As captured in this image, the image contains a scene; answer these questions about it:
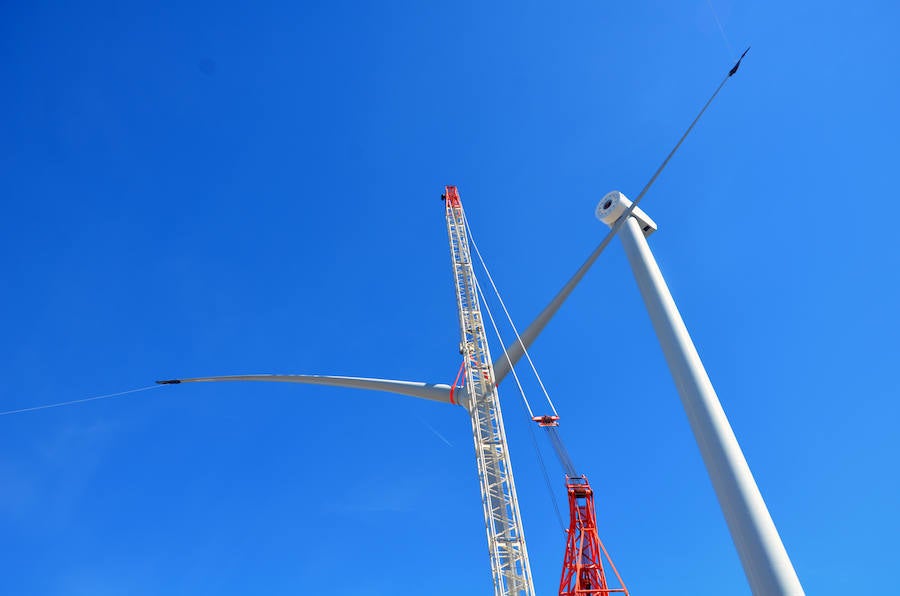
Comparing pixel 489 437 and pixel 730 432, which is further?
pixel 489 437

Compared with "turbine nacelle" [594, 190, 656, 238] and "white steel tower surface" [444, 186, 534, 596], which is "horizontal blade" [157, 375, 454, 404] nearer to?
"white steel tower surface" [444, 186, 534, 596]

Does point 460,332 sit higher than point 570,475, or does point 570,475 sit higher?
point 460,332

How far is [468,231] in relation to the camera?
160 feet

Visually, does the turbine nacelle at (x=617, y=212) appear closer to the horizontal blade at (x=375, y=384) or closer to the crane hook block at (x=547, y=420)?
the horizontal blade at (x=375, y=384)

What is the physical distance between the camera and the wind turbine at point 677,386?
12.6 meters

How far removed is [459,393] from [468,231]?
17.3m

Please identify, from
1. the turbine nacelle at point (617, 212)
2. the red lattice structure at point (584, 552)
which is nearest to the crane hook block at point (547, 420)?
the red lattice structure at point (584, 552)

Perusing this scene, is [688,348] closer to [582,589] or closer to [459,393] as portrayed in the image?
[459,393]

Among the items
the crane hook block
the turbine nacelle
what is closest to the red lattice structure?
the crane hook block

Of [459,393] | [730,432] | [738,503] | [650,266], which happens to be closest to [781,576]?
[738,503]

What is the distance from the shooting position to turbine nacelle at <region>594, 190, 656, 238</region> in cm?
2053

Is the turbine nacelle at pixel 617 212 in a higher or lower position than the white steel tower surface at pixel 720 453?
higher

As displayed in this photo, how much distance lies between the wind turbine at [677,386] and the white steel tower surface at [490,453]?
5 centimetres

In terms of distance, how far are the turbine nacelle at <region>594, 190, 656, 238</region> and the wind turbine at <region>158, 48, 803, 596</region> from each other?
0.12ft
